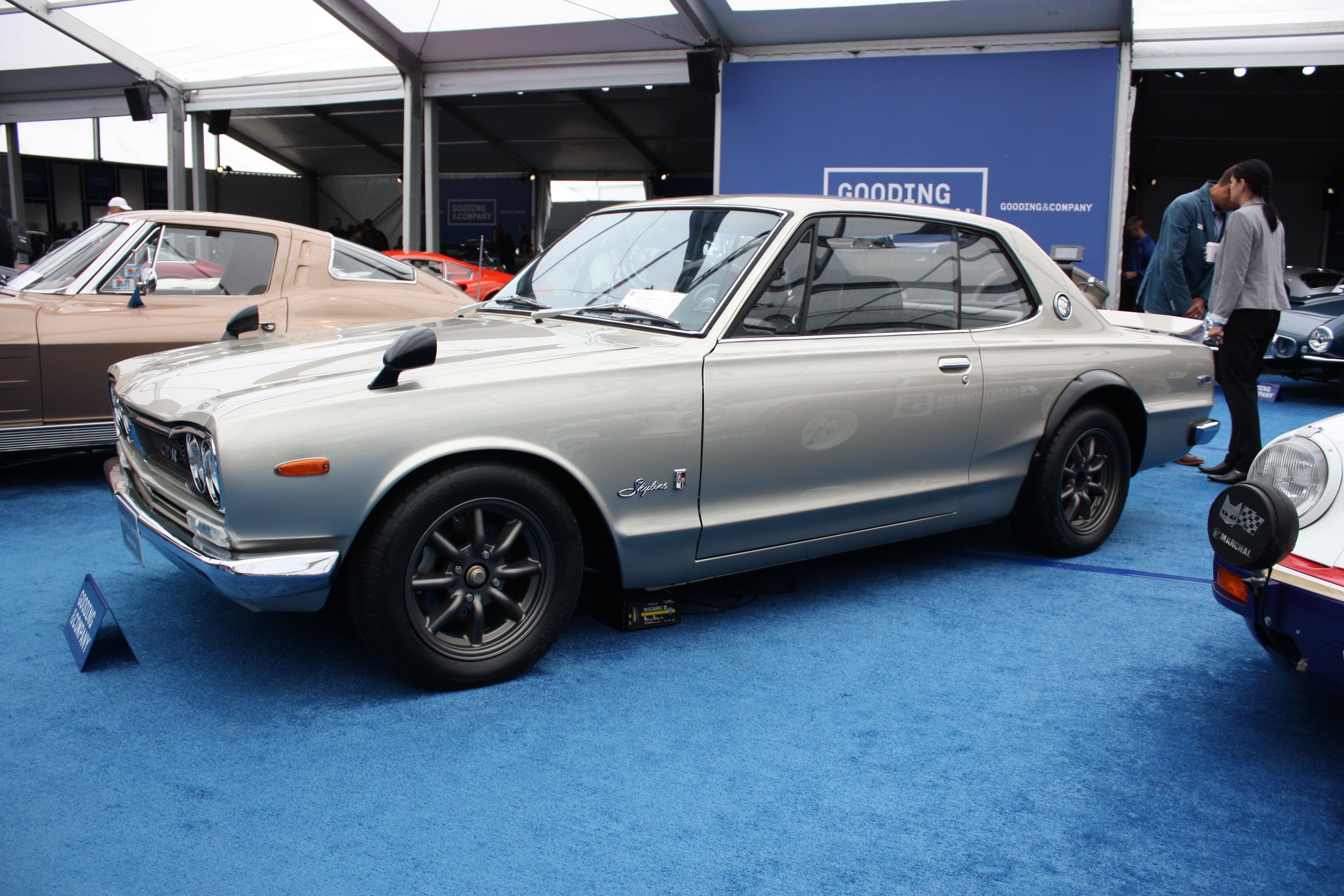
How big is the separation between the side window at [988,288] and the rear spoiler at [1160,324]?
84cm

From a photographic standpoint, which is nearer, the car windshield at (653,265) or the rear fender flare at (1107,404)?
the car windshield at (653,265)

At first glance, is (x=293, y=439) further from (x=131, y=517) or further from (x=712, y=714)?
(x=712, y=714)

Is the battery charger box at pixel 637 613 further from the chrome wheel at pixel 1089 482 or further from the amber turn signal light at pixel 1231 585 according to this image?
the chrome wheel at pixel 1089 482

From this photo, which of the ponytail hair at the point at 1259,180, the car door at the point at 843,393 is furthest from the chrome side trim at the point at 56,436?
the ponytail hair at the point at 1259,180

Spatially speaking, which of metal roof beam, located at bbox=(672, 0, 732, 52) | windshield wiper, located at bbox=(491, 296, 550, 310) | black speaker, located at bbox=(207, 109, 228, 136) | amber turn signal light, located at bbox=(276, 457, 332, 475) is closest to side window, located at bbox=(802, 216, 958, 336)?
Result: windshield wiper, located at bbox=(491, 296, 550, 310)

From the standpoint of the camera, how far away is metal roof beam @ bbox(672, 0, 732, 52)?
33.2 feet

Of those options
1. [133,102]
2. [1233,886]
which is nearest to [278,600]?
[1233,886]

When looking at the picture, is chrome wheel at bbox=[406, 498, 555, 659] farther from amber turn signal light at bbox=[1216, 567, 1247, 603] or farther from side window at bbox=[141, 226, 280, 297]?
side window at bbox=[141, 226, 280, 297]

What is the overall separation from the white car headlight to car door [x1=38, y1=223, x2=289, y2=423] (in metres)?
2.54

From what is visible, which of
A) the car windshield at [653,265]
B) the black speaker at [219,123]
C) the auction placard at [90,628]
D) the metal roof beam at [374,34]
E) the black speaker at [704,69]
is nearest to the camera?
the auction placard at [90,628]

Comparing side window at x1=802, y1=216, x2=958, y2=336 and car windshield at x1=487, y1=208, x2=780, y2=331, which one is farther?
side window at x1=802, y1=216, x2=958, y2=336

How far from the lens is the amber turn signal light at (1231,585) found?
2.60 meters

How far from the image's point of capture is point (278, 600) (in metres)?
2.54

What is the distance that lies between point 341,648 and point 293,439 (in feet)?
3.17
